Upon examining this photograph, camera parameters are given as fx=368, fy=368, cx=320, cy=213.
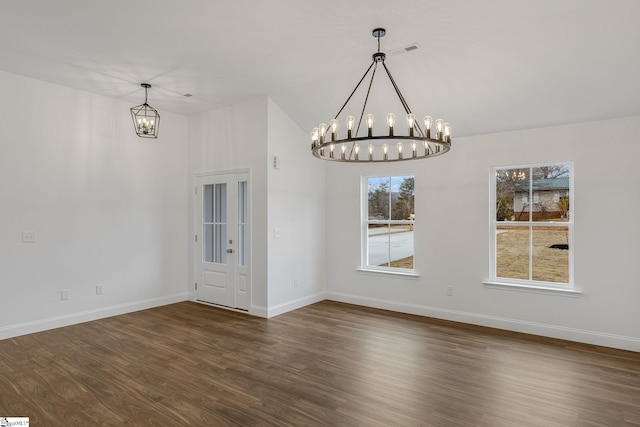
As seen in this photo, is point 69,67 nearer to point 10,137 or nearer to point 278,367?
point 10,137

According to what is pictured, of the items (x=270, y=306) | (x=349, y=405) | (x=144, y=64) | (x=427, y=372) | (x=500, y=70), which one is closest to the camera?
(x=349, y=405)

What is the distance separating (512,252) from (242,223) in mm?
3681

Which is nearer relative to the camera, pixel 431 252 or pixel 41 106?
pixel 41 106

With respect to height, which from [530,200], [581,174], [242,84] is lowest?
[530,200]

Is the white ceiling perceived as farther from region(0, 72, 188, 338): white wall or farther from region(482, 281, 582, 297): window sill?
region(482, 281, 582, 297): window sill

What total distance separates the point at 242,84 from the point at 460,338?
13.2 feet

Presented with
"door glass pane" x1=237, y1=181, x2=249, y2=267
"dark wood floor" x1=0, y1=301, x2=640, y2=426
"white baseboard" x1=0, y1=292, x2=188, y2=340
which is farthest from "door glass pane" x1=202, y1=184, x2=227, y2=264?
"dark wood floor" x1=0, y1=301, x2=640, y2=426

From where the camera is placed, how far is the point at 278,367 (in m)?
3.44

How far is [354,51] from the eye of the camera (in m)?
3.66

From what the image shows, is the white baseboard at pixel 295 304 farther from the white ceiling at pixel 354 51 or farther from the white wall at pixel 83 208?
the white ceiling at pixel 354 51

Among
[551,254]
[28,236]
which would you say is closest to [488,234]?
[551,254]

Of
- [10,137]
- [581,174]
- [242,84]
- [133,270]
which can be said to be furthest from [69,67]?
[581,174]

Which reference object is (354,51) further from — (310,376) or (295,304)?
(295,304)

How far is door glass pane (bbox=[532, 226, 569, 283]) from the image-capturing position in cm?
438
